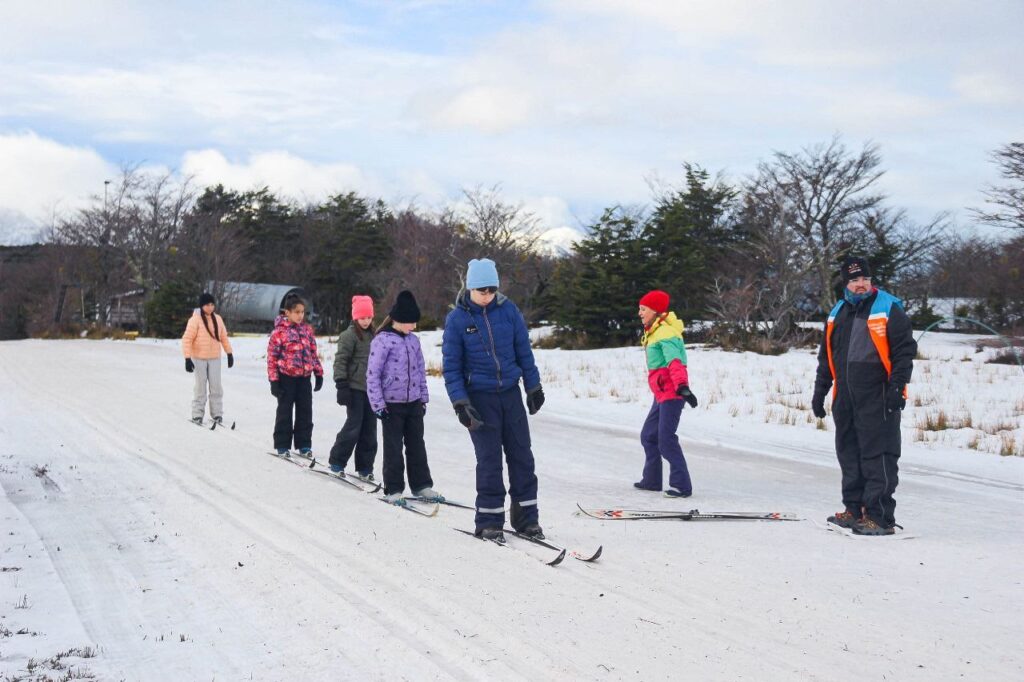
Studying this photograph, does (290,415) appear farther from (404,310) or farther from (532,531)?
(532,531)

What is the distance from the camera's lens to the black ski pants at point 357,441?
9.08 m

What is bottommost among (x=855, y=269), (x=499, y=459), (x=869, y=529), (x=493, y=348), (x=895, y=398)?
(x=869, y=529)

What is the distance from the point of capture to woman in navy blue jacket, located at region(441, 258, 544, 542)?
6.44m

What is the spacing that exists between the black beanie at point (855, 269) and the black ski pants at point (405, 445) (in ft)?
11.6

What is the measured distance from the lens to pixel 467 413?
6.27 meters

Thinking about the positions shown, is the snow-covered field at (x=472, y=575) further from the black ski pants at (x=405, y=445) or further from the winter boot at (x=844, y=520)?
the black ski pants at (x=405, y=445)

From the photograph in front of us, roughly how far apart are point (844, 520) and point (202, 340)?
30.0 ft

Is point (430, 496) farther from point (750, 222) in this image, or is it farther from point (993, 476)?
point (750, 222)

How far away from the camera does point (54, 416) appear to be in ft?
42.8

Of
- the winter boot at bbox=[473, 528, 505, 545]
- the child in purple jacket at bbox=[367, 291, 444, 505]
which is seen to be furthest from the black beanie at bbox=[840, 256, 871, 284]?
the child in purple jacket at bbox=[367, 291, 444, 505]

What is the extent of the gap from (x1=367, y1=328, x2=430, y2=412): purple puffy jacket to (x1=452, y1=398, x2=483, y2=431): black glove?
1366 millimetres

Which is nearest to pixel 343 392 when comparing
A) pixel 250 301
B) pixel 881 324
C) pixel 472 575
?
pixel 472 575

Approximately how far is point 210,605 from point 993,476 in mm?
A: 8593

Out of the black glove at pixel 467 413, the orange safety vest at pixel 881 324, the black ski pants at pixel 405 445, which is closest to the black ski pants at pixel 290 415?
the black ski pants at pixel 405 445
